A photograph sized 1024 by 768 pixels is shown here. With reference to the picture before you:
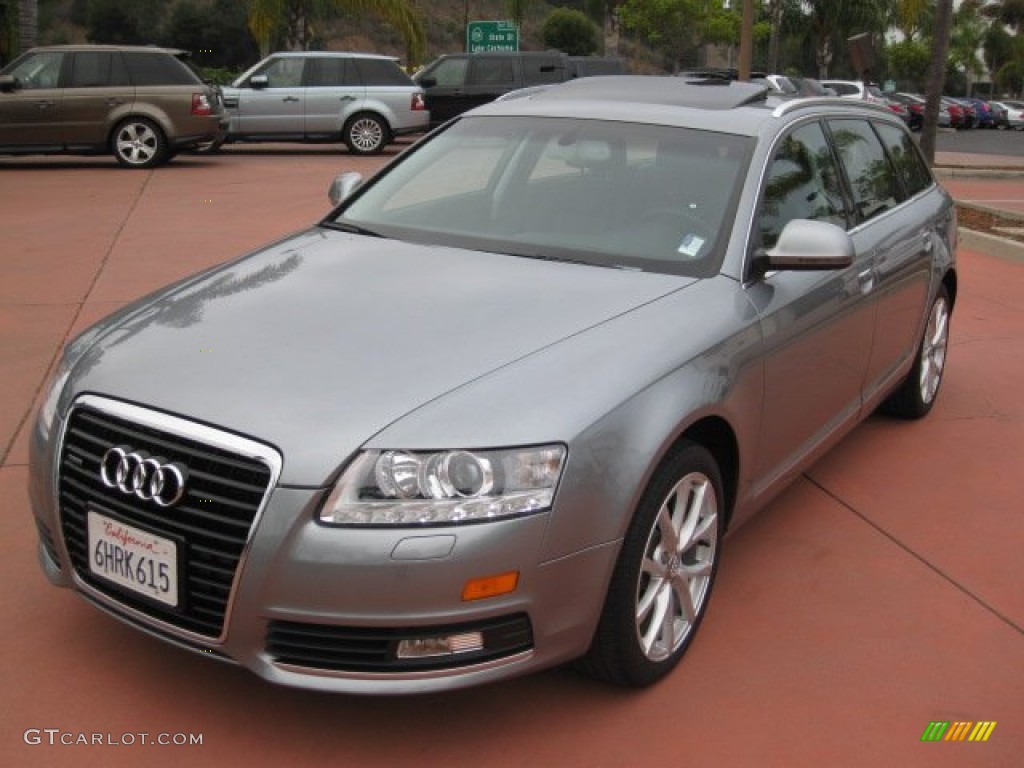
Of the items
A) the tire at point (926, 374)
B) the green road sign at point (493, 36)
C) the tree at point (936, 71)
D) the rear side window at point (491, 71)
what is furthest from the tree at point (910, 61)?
the tire at point (926, 374)

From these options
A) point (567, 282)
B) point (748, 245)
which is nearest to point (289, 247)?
Result: point (567, 282)

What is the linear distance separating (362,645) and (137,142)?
1428 cm

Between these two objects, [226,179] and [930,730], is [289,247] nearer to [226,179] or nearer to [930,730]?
[930,730]

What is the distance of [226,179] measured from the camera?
47.9 feet

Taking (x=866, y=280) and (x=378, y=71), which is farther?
(x=378, y=71)

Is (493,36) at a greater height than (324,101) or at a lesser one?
greater

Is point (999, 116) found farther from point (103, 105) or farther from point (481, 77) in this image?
point (103, 105)

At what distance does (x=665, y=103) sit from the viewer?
14.1 ft

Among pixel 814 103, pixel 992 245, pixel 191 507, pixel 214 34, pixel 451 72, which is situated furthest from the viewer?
pixel 214 34

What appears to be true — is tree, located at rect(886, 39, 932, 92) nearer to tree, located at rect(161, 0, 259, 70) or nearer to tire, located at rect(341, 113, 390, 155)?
→ tree, located at rect(161, 0, 259, 70)

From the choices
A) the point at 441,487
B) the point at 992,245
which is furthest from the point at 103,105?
the point at 441,487

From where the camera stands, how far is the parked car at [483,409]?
8.54ft

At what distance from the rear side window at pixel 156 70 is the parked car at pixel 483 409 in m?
12.4

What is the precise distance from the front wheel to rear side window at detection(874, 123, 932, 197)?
45.5 ft
